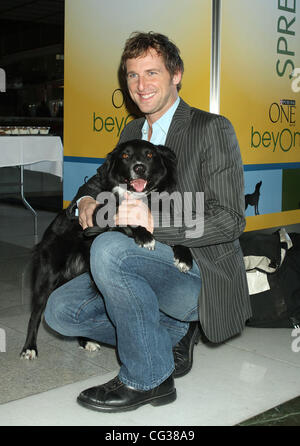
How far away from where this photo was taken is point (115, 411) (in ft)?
5.93

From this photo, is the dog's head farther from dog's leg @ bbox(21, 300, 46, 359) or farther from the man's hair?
dog's leg @ bbox(21, 300, 46, 359)

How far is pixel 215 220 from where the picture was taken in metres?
1.82

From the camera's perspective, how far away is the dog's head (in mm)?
2029

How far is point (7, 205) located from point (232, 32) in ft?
16.8

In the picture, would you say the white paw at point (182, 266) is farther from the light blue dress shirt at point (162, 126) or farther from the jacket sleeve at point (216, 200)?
the light blue dress shirt at point (162, 126)

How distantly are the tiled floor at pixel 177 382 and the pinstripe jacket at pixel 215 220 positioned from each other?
251 millimetres

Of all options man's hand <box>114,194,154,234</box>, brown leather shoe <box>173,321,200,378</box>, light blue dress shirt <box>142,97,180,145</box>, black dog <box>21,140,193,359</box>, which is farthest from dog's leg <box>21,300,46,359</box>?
light blue dress shirt <box>142,97,180,145</box>

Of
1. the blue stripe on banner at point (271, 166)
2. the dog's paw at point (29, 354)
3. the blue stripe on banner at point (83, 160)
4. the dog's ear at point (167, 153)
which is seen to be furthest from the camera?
the blue stripe on banner at point (83, 160)

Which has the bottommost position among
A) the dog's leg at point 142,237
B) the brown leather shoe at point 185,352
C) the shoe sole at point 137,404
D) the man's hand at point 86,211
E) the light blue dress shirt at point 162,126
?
the shoe sole at point 137,404

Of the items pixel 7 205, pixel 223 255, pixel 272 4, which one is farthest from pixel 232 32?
pixel 7 205

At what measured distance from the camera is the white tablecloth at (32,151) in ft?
19.0

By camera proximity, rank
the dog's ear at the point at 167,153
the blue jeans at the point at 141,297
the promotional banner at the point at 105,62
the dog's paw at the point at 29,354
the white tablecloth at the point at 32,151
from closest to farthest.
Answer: the blue jeans at the point at 141,297, the dog's ear at the point at 167,153, the dog's paw at the point at 29,354, the promotional banner at the point at 105,62, the white tablecloth at the point at 32,151

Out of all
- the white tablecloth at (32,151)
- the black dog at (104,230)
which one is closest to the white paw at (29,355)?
the black dog at (104,230)
